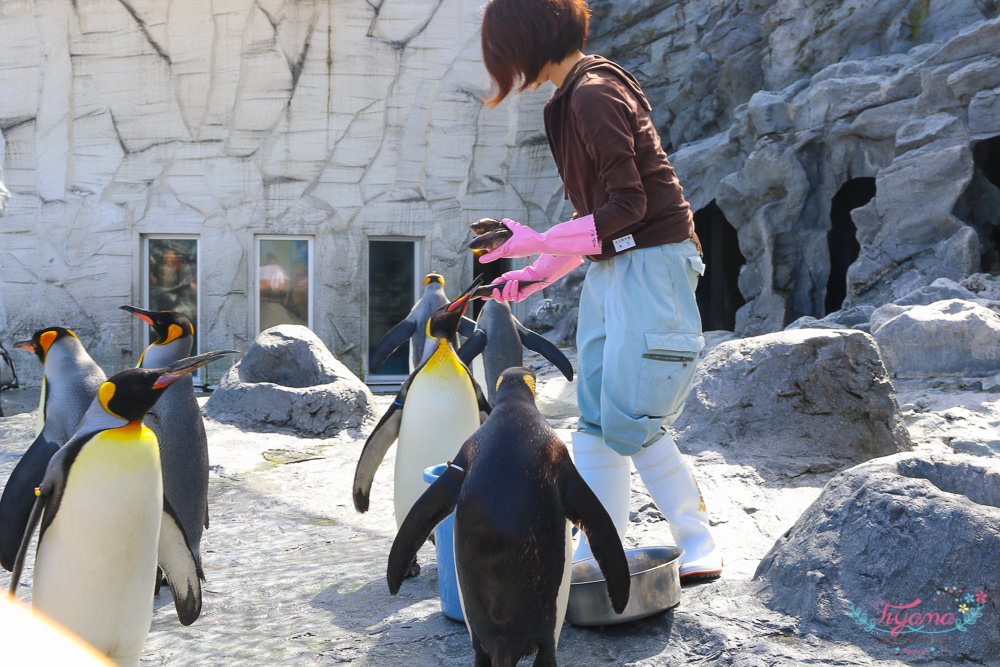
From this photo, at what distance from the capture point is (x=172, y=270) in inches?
397

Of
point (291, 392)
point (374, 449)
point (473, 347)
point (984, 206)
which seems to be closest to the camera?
point (374, 449)

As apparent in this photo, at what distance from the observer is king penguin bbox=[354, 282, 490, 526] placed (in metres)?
2.74

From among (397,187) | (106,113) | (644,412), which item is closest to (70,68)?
(106,113)

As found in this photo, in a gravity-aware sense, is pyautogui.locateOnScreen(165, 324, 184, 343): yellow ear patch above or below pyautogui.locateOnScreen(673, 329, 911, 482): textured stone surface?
above

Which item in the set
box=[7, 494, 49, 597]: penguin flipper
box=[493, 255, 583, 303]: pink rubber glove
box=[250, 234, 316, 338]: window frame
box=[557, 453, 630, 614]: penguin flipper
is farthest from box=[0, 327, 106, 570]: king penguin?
box=[250, 234, 316, 338]: window frame

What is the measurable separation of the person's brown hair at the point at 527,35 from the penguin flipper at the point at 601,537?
103 cm

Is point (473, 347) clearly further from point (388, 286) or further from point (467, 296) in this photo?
point (388, 286)

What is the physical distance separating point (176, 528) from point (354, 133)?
876cm

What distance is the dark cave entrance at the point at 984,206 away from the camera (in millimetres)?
7590

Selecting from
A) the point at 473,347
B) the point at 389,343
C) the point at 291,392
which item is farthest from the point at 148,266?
the point at 389,343

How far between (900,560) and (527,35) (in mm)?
1515

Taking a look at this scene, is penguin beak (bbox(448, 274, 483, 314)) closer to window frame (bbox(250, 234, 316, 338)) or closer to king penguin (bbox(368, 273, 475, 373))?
king penguin (bbox(368, 273, 475, 373))

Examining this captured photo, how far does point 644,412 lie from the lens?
194 cm

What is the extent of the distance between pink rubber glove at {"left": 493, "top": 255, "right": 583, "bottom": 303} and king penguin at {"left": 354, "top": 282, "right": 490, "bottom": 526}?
0.46 meters
